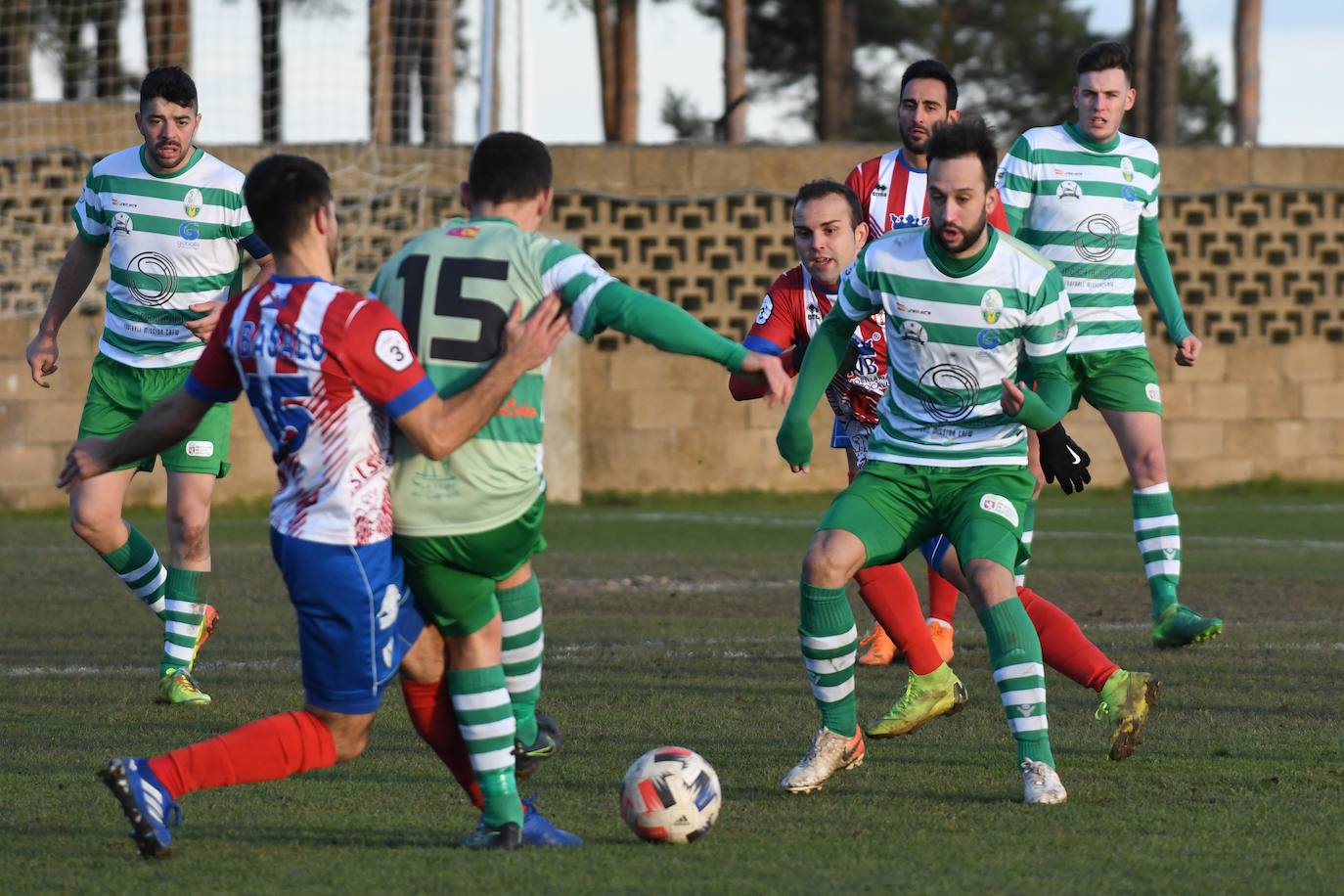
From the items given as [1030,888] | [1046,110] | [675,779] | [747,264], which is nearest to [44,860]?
[675,779]

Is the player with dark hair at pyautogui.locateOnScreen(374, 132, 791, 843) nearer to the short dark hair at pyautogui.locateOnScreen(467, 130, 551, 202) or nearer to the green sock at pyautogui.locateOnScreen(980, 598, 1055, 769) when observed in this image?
the short dark hair at pyautogui.locateOnScreen(467, 130, 551, 202)

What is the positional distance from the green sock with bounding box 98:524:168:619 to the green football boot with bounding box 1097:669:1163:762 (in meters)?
3.65

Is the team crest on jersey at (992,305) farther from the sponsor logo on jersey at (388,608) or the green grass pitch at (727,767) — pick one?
the sponsor logo on jersey at (388,608)

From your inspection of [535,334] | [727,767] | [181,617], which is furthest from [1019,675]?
[181,617]

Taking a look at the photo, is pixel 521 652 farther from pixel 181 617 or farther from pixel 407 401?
pixel 181 617

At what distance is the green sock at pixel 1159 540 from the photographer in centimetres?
822

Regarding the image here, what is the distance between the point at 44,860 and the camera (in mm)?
4500

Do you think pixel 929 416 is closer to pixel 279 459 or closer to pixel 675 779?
pixel 675 779

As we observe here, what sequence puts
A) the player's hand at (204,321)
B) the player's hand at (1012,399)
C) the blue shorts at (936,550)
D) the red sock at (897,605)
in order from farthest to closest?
the player's hand at (204,321), the blue shorts at (936,550), the red sock at (897,605), the player's hand at (1012,399)

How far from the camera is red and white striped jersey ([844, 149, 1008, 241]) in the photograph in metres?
7.39

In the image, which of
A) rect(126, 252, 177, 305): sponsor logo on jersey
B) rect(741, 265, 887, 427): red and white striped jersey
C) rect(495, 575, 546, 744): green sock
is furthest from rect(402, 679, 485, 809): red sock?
rect(126, 252, 177, 305): sponsor logo on jersey

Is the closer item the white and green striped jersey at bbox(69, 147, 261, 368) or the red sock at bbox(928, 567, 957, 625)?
the white and green striped jersey at bbox(69, 147, 261, 368)

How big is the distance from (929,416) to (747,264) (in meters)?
12.2

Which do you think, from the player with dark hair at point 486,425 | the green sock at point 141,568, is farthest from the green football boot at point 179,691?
the player with dark hair at point 486,425
